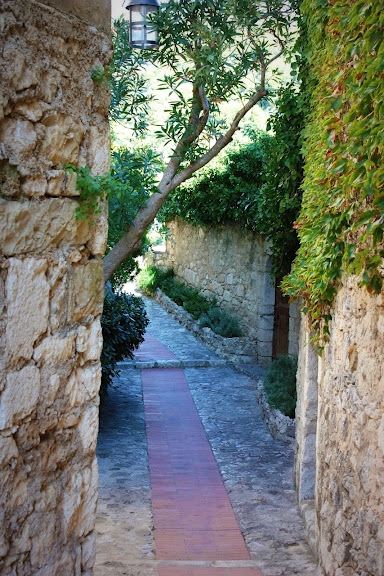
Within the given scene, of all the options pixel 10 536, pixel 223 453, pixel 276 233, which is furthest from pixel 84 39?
pixel 223 453

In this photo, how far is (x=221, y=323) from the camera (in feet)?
46.6

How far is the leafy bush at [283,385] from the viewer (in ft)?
29.9

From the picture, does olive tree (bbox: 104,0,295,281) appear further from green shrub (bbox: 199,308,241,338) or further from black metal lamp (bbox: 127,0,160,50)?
green shrub (bbox: 199,308,241,338)

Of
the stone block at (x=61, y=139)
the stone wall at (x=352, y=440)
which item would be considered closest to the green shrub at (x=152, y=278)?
the stone wall at (x=352, y=440)

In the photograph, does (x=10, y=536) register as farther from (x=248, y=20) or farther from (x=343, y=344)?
(x=248, y=20)

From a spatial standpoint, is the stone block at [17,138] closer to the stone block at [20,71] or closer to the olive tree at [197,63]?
the stone block at [20,71]

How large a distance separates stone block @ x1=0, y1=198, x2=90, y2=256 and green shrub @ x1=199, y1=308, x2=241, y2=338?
10810 millimetres

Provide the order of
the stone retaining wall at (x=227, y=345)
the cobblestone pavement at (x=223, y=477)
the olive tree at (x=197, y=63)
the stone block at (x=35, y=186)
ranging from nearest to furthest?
the stone block at (x=35, y=186)
the cobblestone pavement at (x=223, y=477)
the olive tree at (x=197, y=63)
the stone retaining wall at (x=227, y=345)

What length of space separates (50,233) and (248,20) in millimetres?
6215

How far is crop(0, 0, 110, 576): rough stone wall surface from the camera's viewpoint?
273cm

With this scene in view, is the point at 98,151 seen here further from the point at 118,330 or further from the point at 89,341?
the point at 118,330

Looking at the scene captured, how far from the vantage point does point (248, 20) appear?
833 centimetres

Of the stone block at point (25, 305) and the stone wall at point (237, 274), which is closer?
the stone block at point (25, 305)

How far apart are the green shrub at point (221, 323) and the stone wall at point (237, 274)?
0.14 meters
